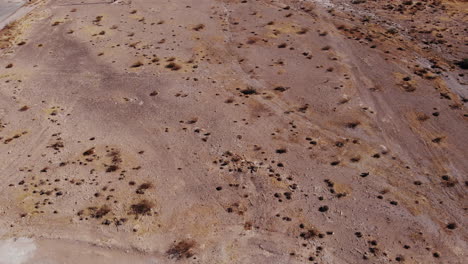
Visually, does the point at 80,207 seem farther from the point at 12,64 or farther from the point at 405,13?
the point at 405,13

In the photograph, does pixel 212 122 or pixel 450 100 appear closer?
pixel 212 122

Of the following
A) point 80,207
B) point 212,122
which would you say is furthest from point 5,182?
point 212,122

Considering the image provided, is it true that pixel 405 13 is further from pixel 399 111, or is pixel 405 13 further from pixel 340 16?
pixel 399 111

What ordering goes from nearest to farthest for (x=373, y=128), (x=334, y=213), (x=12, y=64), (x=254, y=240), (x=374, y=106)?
(x=254, y=240) < (x=334, y=213) < (x=373, y=128) < (x=374, y=106) < (x=12, y=64)

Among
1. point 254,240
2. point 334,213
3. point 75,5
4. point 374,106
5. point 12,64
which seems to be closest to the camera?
point 254,240

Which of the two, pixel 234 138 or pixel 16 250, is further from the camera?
pixel 234 138

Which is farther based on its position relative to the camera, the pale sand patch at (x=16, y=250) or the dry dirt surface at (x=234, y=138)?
the dry dirt surface at (x=234, y=138)

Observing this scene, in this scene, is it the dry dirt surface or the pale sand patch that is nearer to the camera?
the pale sand patch
